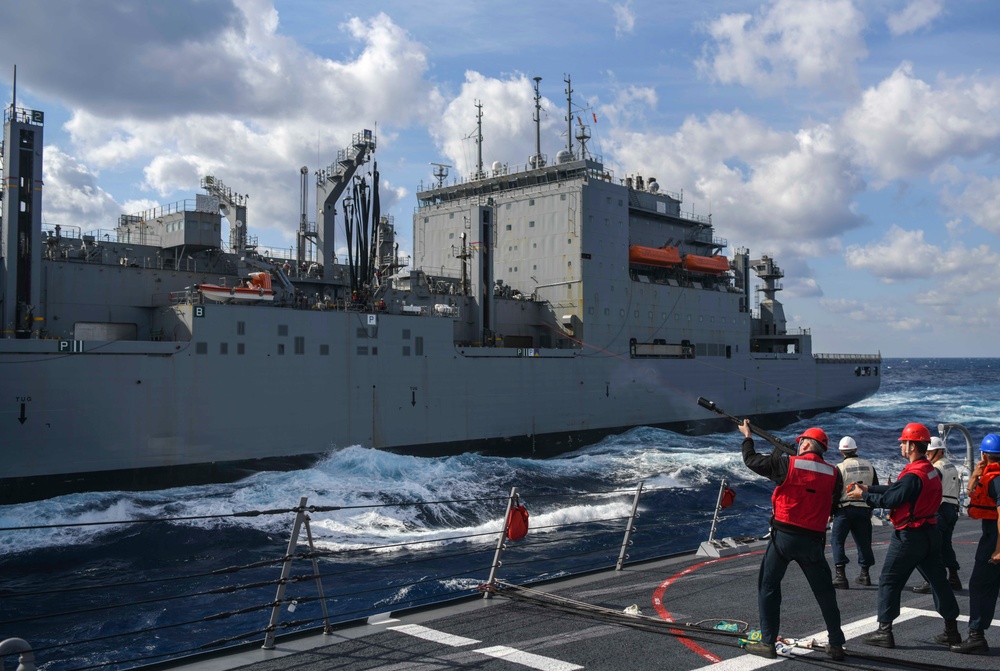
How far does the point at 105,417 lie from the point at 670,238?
25.3 m

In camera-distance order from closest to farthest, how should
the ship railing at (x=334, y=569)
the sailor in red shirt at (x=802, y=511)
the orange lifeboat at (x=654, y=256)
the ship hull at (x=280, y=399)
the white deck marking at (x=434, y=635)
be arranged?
the sailor in red shirt at (x=802, y=511) → the white deck marking at (x=434, y=635) → the ship railing at (x=334, y=569) → the ship hull at (x=280, y=399) → the orange lifeboat at (x=654, y=256)

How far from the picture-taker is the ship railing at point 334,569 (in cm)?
782

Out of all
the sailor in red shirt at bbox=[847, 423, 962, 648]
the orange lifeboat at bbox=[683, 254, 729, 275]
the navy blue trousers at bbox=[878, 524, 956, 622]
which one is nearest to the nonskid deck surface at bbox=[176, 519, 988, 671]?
the sailor in red shirt at bbox=[847, 423, 962, 648]

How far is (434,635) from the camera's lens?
18.8 feet

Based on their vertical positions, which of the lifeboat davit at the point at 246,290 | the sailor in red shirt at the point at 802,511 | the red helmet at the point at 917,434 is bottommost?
the sailor in red shirt at the point at 802,511

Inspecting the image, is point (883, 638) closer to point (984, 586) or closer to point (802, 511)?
point (984, 586)

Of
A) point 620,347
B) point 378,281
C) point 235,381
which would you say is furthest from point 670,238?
point 235,381

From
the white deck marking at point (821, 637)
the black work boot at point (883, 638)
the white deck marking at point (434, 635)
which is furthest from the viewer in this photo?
the white deck marking at point (434, 635)

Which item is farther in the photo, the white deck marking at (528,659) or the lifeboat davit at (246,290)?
the lifeboat davit at (246,290)

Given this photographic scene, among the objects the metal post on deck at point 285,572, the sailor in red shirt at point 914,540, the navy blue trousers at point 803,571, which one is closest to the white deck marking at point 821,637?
the navy blue trousers at point 803,571

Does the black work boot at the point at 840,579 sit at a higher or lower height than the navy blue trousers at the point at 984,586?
lower

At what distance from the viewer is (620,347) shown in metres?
29.9

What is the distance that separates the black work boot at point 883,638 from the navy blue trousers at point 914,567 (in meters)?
0.05

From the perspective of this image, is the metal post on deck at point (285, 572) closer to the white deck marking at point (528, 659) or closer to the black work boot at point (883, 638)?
the white deck marking at point (528, 659)
